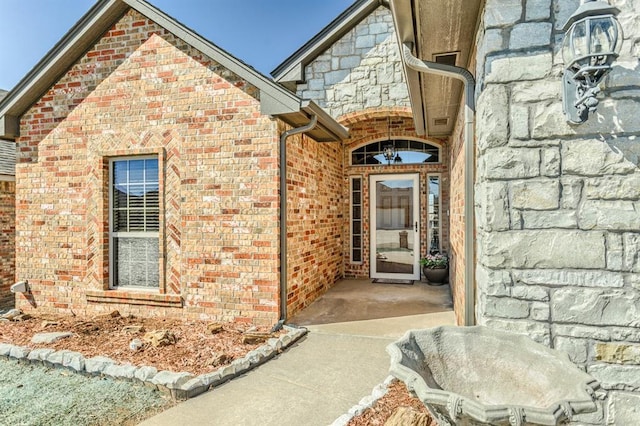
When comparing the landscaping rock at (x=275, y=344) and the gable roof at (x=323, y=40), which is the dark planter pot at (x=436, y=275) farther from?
the gable roof at (x=323, y=40)

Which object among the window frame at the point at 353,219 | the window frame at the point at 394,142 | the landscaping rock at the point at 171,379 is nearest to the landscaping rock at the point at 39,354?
the landscaping rock at the point at 171,379

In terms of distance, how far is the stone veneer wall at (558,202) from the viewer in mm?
2203

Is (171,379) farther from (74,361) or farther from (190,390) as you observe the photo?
(74,361)

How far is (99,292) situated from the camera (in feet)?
18.1

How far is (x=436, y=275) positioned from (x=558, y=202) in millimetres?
5369

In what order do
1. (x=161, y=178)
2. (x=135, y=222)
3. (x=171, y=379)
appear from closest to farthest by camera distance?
1. (x=171, y=379)
2. (x=161, y=178)
3. (x=135, y=222)

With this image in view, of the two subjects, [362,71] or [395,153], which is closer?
[362,71]

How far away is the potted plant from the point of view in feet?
24.3

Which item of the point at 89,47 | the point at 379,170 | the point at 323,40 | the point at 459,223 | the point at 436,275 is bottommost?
the point at 436,275

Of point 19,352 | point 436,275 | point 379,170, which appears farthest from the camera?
point 379,170

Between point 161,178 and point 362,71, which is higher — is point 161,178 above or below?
below

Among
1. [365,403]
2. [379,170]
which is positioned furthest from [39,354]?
[379,170]

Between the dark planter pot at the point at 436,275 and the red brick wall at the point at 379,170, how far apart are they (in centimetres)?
76

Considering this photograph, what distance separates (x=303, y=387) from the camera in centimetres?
332
